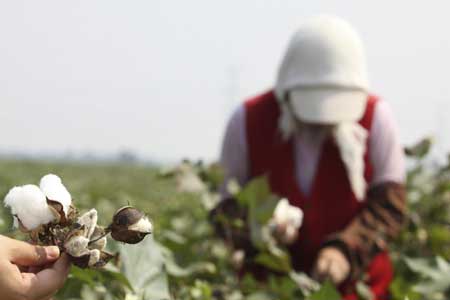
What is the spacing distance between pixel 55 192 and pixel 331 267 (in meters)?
1.20

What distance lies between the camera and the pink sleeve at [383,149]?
2012 mm

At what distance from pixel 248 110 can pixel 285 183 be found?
0.65 feet

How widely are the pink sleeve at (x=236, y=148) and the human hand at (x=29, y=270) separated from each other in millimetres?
1383

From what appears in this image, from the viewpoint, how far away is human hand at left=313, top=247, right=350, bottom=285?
1789 mm

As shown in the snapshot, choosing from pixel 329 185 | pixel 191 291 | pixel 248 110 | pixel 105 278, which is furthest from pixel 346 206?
pixel 105 278

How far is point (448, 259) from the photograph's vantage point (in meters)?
1.96

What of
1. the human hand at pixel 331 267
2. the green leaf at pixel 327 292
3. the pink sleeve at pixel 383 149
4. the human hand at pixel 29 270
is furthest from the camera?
→ the pink sleeve at pixel 383 149

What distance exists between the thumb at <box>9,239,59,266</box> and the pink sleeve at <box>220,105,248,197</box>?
139 centimetres

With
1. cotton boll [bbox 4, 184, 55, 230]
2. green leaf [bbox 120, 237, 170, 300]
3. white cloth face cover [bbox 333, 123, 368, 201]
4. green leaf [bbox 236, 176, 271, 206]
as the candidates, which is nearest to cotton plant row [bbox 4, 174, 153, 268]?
cotton boll [bbox 4, 184, 55, 230]

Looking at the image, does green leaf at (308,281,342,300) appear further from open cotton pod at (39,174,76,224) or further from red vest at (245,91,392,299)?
red vest at (245,91,392,299)

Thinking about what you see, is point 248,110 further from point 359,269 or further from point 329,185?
point 359,269

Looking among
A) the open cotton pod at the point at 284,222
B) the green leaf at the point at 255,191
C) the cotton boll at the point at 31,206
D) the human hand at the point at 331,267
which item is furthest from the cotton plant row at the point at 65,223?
the human hand at the point at 331,267

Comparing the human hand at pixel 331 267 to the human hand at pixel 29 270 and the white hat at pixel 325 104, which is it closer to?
the white hat at pixel 325 104

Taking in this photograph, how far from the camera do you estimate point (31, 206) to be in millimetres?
671
